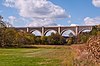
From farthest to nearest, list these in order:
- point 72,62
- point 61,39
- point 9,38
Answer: point 61,39 → point 9,38 → point 72,62

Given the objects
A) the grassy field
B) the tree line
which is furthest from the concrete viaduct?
the grassy field

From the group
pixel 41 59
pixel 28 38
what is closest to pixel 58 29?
pixel 28 38

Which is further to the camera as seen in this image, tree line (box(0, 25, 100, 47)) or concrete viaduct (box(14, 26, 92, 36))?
concrete viaduct (box(14, 26, 92, 36))

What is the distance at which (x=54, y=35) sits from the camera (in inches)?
6230

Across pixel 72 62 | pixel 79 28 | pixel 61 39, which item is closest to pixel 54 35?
pixel 61 39

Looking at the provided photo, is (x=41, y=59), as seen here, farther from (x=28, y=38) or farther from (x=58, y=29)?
(x=58, y=29)

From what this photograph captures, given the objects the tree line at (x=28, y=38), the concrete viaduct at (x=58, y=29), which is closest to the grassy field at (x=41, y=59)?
the tree line at (x=28, y=38)

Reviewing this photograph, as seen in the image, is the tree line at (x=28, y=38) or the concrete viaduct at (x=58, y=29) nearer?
the tree line at (x=28, y=38)

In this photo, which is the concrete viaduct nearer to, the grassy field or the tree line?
the tree line

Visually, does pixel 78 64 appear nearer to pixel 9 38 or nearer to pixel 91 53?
pixel 91 53

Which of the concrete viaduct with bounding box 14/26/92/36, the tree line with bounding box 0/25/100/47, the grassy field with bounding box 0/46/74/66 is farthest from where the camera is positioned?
the concrete viaduct with bounding box 14/26/92/36

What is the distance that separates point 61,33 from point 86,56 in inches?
5805

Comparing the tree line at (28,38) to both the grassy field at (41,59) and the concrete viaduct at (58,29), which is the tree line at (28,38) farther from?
the grassy field at (41,59)

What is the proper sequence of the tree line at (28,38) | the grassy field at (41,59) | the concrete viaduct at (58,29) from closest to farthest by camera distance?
1. the grassy field at (41,59)
2. the tree line at (28,38)
3. the concrete viaduct at (58,29)
